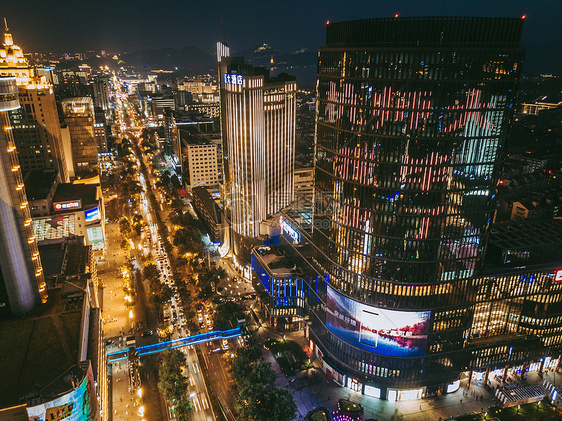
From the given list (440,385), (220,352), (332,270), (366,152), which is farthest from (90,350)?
(440,385)

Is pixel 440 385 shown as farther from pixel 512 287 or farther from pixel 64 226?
pixel 64 226

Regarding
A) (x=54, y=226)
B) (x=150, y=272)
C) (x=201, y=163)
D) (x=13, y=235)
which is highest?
(x=13, y=235)

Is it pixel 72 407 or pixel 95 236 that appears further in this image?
pixel 95 236

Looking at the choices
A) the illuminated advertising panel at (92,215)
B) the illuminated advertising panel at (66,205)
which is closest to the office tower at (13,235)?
the illuminated advertising panel at (66,205)

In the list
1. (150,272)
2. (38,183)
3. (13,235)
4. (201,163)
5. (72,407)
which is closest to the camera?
(72,407)

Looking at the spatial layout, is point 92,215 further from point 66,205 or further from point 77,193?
point 77,193

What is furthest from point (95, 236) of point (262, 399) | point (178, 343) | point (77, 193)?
point (262, 399)
